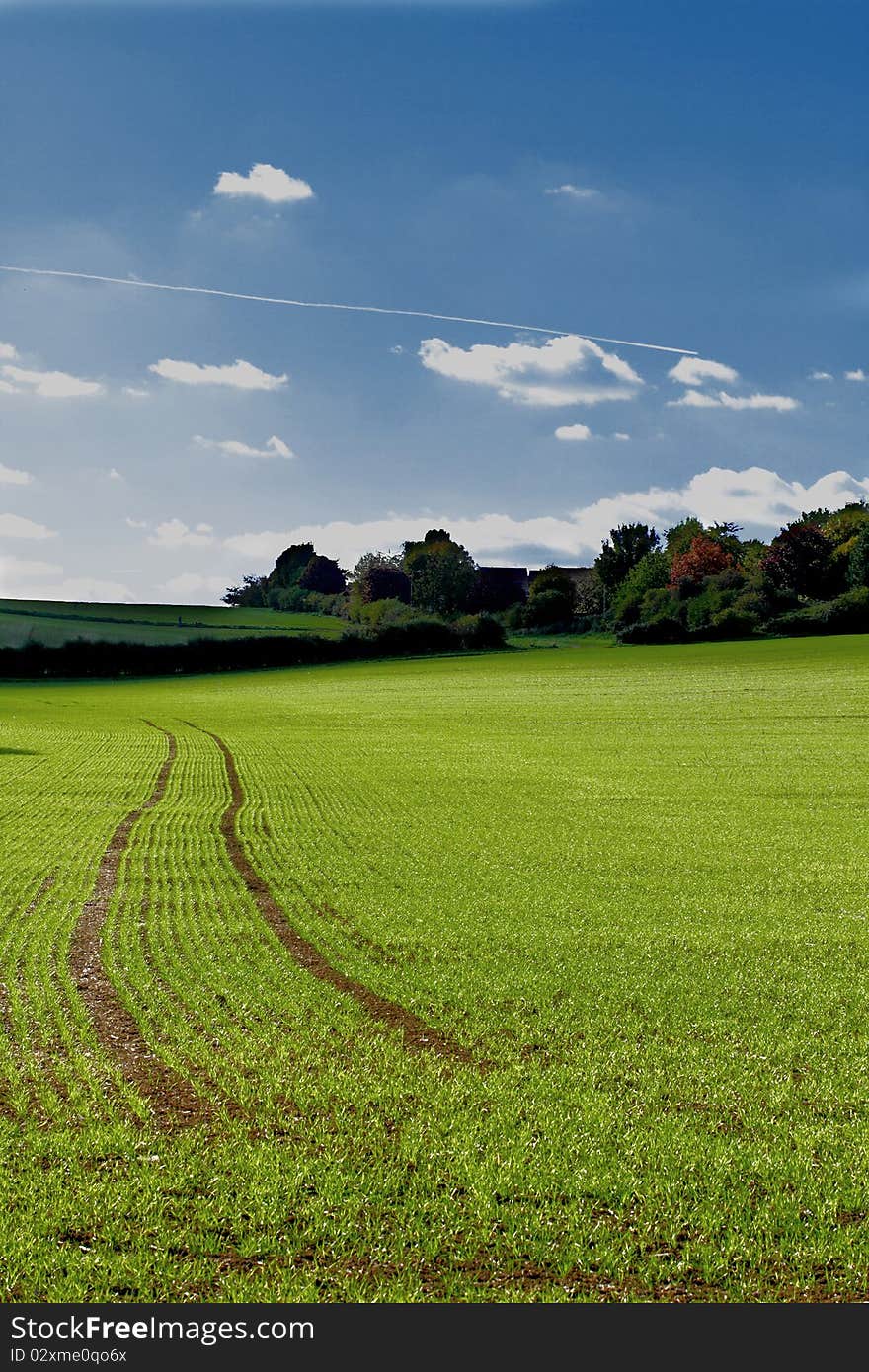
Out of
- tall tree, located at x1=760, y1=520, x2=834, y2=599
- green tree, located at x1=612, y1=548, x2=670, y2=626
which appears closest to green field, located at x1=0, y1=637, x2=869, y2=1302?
green tree, located at x1=612, y1=548, x2=670, y2=626

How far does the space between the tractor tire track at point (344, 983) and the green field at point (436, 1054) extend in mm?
47

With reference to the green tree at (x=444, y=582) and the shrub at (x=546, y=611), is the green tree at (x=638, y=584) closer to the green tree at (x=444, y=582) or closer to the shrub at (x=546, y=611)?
the shrub at (x=546, y=611)

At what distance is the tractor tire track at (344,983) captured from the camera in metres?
7.36

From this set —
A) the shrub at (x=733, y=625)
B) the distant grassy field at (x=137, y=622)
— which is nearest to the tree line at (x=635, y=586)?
the shrub at (x=733, y=625)

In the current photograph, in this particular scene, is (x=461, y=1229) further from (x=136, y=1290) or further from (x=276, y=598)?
(x=276, y=598)

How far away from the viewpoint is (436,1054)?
283 inches

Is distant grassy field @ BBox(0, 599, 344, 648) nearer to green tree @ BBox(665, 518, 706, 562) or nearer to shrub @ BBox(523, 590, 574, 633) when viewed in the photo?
shrub @ BBox(523, 590, 574, 633)

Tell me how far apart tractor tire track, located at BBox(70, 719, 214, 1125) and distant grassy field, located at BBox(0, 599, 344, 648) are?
71.2 metres

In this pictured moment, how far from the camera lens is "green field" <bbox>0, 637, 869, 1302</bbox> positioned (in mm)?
4973

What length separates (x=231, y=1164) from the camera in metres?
5.65

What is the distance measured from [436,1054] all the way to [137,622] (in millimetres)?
97260

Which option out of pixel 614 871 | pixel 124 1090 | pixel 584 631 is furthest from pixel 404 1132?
pixel 584 631

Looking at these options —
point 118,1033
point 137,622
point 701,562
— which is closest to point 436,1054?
point 118,1033

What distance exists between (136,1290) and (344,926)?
19.2ft
